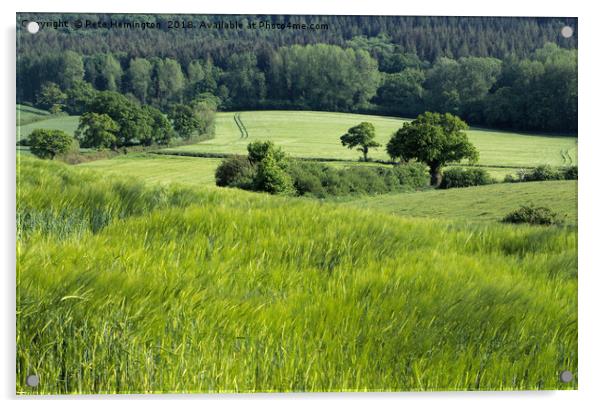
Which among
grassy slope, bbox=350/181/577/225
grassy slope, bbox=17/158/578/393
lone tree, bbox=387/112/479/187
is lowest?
grassy slope, bbox=17/158/578/393

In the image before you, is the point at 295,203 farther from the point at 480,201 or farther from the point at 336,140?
the point at 480,201

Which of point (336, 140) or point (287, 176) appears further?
point (336, 140)

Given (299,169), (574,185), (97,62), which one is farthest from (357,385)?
(97,62)

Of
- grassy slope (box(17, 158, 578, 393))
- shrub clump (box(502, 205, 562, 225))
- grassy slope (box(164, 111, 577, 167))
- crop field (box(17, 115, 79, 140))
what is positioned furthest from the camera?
grassy slope (box(164, 111, 577, 167))

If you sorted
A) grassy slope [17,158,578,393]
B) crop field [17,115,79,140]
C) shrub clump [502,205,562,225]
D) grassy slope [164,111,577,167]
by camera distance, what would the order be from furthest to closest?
grassy slope [164,111,577,167] < shrub clump [502,205,562,225] < crop field [17,115,79,140] < grassy slope [17,158,578,393]

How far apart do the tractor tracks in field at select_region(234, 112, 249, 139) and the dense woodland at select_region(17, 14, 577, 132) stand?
0.12 meters

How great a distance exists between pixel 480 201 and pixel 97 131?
9.39ft

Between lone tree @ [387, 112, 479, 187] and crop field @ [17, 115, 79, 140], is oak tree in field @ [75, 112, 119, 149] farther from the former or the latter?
lone tree @ [387, 112, 479, 187]

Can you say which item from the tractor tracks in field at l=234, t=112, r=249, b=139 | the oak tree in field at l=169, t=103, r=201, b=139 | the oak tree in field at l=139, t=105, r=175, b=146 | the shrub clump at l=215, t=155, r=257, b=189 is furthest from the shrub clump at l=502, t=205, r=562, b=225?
the oak tree in field at l=139, t=105, r=175, b=146

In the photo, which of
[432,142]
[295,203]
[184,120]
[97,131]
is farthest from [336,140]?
[97,131]

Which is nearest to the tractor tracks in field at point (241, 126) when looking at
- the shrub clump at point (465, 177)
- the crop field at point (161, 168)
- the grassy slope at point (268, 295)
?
the crop field at point (161, 168)

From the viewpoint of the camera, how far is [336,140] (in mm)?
5418

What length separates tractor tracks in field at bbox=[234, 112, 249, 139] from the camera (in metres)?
5.36

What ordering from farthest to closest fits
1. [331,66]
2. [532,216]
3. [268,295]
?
1. [331,66]
2. [532,216]
3. [268,295]
